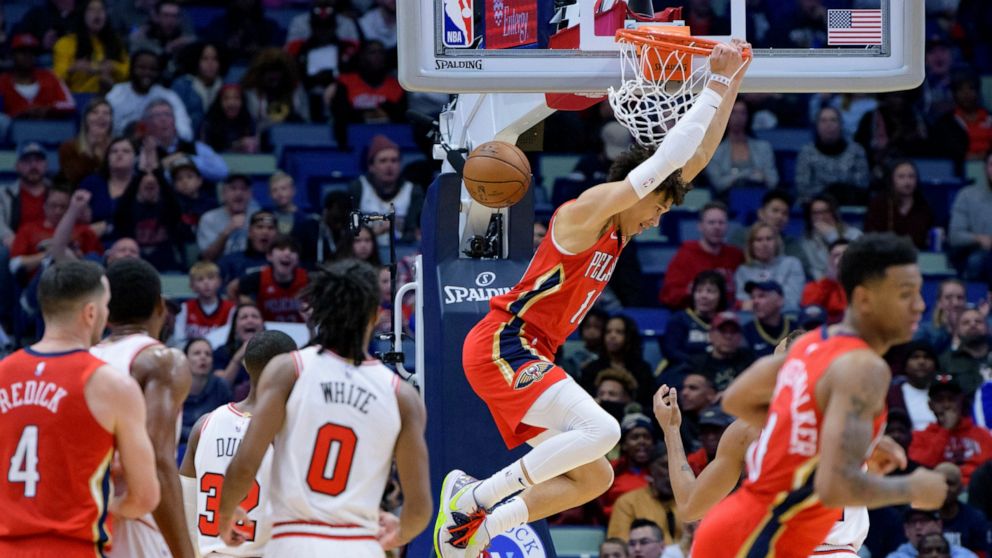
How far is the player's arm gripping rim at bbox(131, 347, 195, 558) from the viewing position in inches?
229

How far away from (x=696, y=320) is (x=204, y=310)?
3905mm

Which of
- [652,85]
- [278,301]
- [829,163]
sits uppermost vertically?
[652,85]

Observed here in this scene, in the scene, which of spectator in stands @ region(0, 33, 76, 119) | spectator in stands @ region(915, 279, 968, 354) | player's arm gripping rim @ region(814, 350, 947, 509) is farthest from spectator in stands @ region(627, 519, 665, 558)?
spectator in stands @ region(0, 33, 76, 119)

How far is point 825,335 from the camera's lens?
5.37 m

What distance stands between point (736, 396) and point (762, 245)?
315 inches

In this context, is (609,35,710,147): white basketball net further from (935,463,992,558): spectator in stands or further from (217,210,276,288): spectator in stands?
(217,210,276,288): spectator in stands

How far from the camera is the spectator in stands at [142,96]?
14.7 m

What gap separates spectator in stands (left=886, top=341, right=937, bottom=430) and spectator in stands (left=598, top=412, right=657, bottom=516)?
2.09 meters

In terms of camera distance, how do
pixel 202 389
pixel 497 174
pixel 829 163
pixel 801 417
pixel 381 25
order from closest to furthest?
1. pixel 801 417
2. pixel 497 174
3. pixel 202 389
4. pixel 829 163
5. pixel 381 25

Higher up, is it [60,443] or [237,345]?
[60,443]

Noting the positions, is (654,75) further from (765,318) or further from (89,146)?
(89,146)

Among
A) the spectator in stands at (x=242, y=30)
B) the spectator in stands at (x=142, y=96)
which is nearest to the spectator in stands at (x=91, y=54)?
the spectator in stands at (x=142, y=96)

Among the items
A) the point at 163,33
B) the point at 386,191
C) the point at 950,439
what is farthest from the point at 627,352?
the point at 163,33

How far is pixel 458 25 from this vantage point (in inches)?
309
